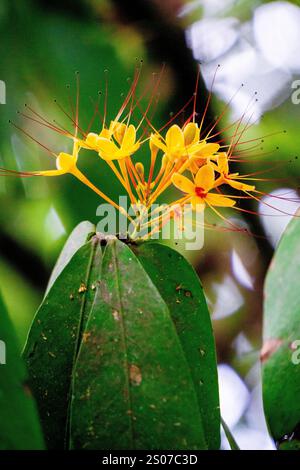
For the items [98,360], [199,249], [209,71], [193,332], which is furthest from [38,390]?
[209,71]

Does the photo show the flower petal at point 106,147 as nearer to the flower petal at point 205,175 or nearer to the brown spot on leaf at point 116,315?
the flower petal at point 205,175

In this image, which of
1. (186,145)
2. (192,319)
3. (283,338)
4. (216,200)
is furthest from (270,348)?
(186,145)

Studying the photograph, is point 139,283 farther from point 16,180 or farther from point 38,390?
point 16,180

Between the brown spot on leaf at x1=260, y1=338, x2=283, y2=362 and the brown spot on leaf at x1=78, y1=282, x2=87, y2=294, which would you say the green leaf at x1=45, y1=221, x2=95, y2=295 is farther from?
the brown spot on leaf at x1=260, y1=338, x2=283, y2=362

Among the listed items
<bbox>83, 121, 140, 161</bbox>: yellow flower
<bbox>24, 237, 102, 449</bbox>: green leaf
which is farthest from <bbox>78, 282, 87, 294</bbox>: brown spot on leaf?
<bbox>83, 121, 140, 161</bbox>: yellow flower

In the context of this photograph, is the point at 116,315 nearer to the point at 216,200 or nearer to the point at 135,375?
the point at 135,375
